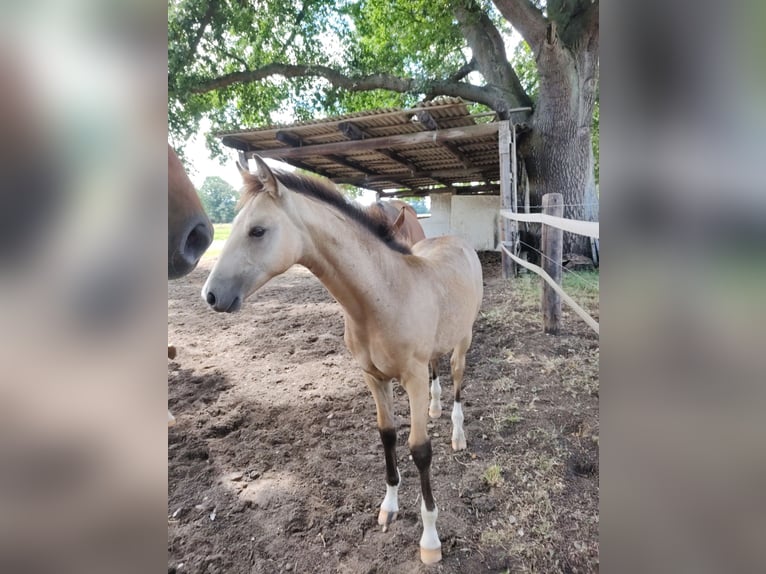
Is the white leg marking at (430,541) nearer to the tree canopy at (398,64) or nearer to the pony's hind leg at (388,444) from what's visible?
the pony's hind leg at (388,444)

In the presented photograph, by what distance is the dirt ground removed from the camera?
66.5 inches

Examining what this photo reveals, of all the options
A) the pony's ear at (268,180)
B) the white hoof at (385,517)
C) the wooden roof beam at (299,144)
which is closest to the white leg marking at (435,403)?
the white hoof at (385,517)

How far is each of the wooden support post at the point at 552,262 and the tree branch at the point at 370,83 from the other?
11.4 feet

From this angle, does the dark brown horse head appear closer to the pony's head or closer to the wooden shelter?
the pony's head

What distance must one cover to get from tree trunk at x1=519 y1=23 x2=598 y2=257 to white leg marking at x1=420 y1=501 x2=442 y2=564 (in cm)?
495

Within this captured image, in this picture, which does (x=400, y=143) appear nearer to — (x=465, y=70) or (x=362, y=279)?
(x=465, y=70)

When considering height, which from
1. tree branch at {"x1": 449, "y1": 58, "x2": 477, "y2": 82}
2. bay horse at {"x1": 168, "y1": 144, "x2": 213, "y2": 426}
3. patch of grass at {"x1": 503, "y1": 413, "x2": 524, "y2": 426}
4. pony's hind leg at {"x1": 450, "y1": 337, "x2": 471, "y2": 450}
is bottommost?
patch of grass at {"x1": 503, "y1": 413, "x2": 524, "y2": 426}

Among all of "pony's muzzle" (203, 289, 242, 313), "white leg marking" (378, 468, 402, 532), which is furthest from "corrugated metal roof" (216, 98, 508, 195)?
"white leg marking" (378, 468, 402, 532)

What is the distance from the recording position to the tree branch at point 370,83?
22.3 ft
